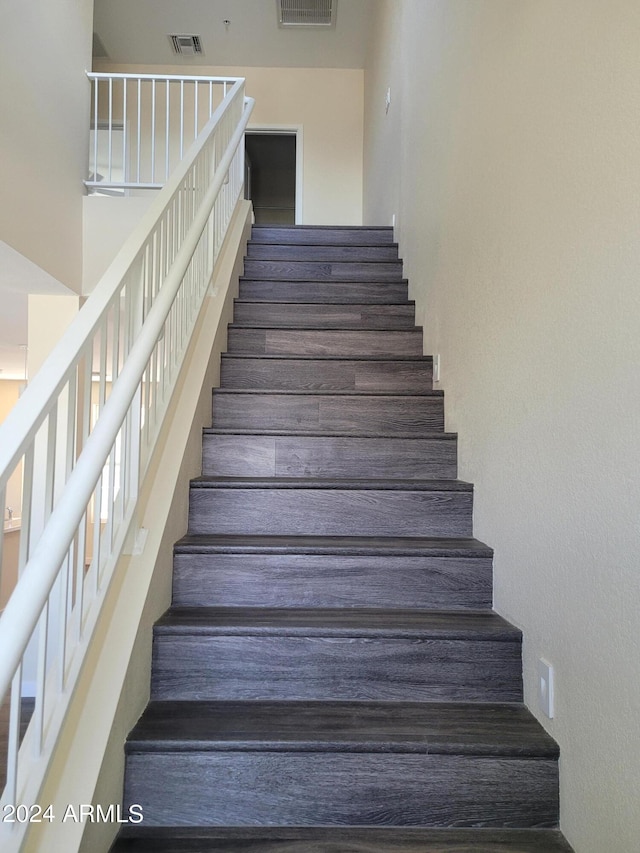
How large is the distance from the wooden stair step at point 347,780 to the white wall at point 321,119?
553 centimetres

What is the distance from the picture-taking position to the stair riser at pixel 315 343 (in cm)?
274

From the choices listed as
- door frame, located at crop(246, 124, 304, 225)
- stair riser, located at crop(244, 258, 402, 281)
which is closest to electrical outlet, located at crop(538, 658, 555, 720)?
stair riser, located at crop(244, 258, 402, 281)

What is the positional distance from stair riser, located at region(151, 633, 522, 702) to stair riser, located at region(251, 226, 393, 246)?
279 centimetres

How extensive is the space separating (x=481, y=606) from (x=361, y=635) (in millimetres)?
431

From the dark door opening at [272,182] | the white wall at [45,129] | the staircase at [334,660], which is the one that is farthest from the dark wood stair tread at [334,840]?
the dark door opening at [272,182]

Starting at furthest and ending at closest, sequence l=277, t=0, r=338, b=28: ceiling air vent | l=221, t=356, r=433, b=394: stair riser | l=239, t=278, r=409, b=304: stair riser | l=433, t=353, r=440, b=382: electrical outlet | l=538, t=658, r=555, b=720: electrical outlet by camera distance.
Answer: l=277, t=0, r=338, b=28: ceiling air vent, l=239, t=278, r=409, b=304: stair riser, l=221, t=356, r=433, b=394: stair riser, l=433, t=353, r=440, b=382: electrical outlet, l=538, t=658, r=555, b=720: electrical outlet

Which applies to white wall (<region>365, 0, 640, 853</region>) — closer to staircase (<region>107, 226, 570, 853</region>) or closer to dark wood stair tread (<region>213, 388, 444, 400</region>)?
staircase (<region>107, 226, 570, 853</region>)

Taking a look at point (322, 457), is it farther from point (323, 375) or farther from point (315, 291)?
point (315, 291)

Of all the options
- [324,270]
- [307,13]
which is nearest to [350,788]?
[324,270]

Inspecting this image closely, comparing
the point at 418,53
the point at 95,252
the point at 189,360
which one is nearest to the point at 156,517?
the point at 189,360

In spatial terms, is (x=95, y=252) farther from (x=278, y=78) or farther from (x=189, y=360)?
(x=278, y=78)

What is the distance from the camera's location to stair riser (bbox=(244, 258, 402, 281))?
10.9 ft

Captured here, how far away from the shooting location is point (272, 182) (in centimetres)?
802

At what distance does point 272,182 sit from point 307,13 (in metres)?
2.98
